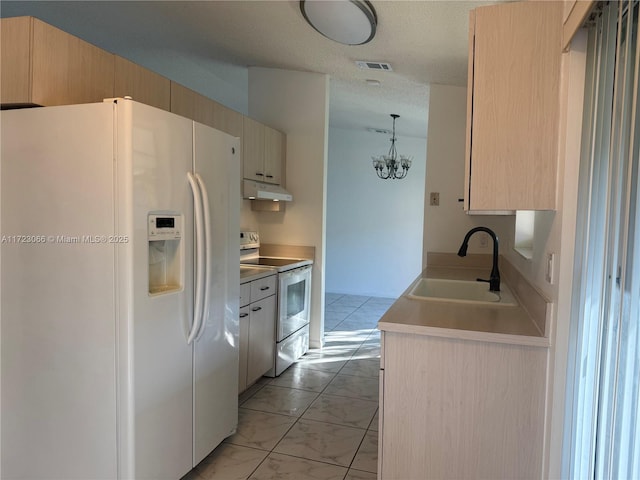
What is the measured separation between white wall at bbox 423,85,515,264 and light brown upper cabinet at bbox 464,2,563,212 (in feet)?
7.05

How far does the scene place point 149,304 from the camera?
167 centimetres

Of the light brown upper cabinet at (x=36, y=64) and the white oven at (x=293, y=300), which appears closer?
the light brown upper cabinet at (x=36, y=64)

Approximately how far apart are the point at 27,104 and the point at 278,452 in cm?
208

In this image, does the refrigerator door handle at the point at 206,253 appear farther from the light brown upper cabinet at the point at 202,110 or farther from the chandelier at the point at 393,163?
the chandelier at the point at 393,163

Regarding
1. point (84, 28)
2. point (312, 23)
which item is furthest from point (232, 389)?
point (84, 28)

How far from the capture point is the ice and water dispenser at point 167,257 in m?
1.76

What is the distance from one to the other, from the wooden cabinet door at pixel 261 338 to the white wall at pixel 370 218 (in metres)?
3.78

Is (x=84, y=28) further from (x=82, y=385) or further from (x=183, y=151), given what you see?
(x=82, y=385)

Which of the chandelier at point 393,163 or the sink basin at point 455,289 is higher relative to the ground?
the chandelier at point 393,163

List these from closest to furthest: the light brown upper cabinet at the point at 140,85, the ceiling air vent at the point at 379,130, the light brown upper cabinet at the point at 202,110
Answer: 1. the light brown upper cabinet at the point at 140,85
2. the light brown upper cabinet at the point at 202,110
3. the ceiling air vent at the point at 379,130

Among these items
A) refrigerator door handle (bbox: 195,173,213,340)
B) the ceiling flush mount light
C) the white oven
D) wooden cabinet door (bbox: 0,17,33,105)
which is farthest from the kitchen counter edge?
wooden cabinet door (bbox: 0,17,33,105)

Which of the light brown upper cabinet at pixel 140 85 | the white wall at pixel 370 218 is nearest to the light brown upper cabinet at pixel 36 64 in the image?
the light brown upper cabinet at pixel 140 85

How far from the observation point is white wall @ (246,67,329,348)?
4.05m

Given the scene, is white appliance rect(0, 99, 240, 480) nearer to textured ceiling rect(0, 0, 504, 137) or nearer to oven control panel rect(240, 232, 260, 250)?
textured ceiling rect(0, 0, 504, 137)
